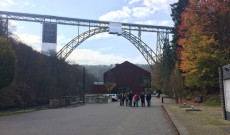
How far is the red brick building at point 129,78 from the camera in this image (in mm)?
77750

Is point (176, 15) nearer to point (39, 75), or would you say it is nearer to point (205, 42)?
point (205, 42)

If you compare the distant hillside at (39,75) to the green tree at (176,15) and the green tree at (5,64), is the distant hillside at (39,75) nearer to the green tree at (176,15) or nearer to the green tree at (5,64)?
the green tree at (5,64)

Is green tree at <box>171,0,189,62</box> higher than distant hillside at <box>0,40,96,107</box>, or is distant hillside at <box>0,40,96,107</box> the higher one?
green tree at <box>171,0,189,62</box>

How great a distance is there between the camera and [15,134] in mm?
9781

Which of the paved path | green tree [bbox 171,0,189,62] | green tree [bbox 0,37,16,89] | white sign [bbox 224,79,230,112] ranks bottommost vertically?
the paved path

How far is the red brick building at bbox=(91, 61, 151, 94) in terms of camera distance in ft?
255

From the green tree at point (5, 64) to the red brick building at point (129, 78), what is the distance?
156ft

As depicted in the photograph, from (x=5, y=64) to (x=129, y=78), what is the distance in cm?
5257

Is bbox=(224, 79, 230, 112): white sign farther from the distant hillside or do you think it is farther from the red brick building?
the red brick building

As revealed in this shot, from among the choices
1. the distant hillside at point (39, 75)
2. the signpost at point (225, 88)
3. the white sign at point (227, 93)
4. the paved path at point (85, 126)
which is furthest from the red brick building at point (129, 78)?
the white sign at point (227, 93)

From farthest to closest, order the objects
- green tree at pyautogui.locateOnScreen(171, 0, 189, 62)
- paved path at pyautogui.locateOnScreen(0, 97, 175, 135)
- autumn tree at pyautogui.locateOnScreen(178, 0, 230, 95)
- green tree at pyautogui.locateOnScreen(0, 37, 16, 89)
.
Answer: green tree at pyautogui.locateOnScreen(171, 0, 189, 62) < green tree at pyautogui.locateOnScreen(0, 37, 16, 89) < autumn tree at pyautogui.locateOnScreen(178, 0, 230, 95) < paved path at pyautogui.locateOnScreen(0, 97, 175, 135)

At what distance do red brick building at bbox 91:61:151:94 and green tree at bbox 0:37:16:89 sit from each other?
4757 centimetres

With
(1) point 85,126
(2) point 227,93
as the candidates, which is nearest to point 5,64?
(1) point 85,126

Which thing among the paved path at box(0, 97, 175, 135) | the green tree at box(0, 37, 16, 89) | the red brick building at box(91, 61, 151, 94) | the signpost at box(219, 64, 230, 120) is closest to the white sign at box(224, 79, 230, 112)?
the signpost at box(219, 64, 230, 120)
